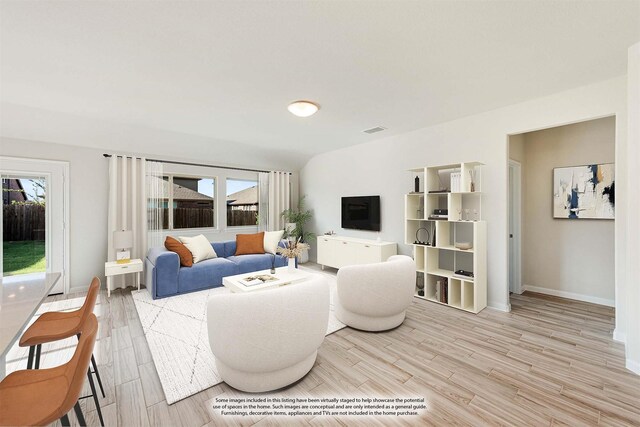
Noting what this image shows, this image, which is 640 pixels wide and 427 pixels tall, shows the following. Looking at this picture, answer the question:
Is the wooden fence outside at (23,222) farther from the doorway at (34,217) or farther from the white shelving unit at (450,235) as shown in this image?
the white shelving unit at (450,235)

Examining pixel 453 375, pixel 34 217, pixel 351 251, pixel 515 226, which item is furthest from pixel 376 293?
A: pixel 34 217

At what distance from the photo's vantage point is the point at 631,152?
2260 mm

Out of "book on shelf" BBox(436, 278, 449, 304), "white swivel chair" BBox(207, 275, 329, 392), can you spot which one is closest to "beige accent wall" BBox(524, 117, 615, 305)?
"book on shelf" BBox(436, 278, 449, 304)

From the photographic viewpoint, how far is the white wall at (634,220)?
220 centimetres

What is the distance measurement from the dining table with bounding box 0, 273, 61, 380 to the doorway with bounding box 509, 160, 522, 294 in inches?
210

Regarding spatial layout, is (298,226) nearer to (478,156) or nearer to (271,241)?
(271,241)

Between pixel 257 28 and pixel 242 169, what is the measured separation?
14.5 feet

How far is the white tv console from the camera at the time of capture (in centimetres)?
460

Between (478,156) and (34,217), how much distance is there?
6614mm

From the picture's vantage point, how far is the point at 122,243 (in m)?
4.18

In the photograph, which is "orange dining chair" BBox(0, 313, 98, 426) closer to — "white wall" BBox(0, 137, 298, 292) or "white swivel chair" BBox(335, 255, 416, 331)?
"white swivel chair" BBox(335, 255, 416, 331)

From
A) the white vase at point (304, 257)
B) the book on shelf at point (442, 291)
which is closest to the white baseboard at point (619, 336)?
Result: the book on shelf at point (442, 291)

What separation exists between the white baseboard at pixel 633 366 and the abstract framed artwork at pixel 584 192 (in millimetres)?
2193

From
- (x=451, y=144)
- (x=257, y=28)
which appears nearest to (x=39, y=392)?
(x=257, y=28)
